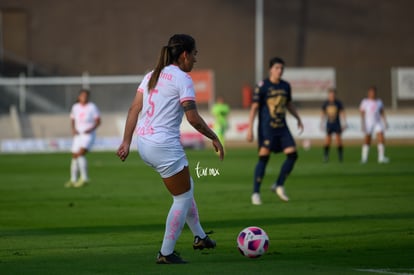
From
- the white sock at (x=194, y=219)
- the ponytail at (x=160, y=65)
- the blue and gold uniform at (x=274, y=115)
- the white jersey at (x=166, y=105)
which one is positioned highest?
the ponytail at (x=160, y=65)

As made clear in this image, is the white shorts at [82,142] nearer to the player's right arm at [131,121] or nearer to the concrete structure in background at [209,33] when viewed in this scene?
the player's right arm at [131,121]

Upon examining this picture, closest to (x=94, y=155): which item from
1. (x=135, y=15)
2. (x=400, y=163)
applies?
(x=400, y=163)

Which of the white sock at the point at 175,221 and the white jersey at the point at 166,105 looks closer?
the white jersey at the point at 166,105

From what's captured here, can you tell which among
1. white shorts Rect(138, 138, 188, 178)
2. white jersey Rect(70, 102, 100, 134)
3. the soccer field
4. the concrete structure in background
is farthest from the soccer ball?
the concrete structure in background

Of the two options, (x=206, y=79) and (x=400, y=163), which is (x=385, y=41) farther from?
(x=400, y=163)

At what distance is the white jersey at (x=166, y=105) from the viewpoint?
1024cm

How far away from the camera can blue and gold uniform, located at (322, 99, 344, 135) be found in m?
33.2

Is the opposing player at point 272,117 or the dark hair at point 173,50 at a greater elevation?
the dark hair at point 173,50

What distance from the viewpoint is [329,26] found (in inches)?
2160

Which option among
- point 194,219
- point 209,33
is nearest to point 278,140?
point 194,219

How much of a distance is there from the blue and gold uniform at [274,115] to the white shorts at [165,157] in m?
7.68

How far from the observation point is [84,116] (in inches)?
953

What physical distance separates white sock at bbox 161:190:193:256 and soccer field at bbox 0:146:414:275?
24 cm

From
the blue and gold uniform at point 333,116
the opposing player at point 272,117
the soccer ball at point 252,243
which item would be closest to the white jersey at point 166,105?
the soccer ball at point 252,243
